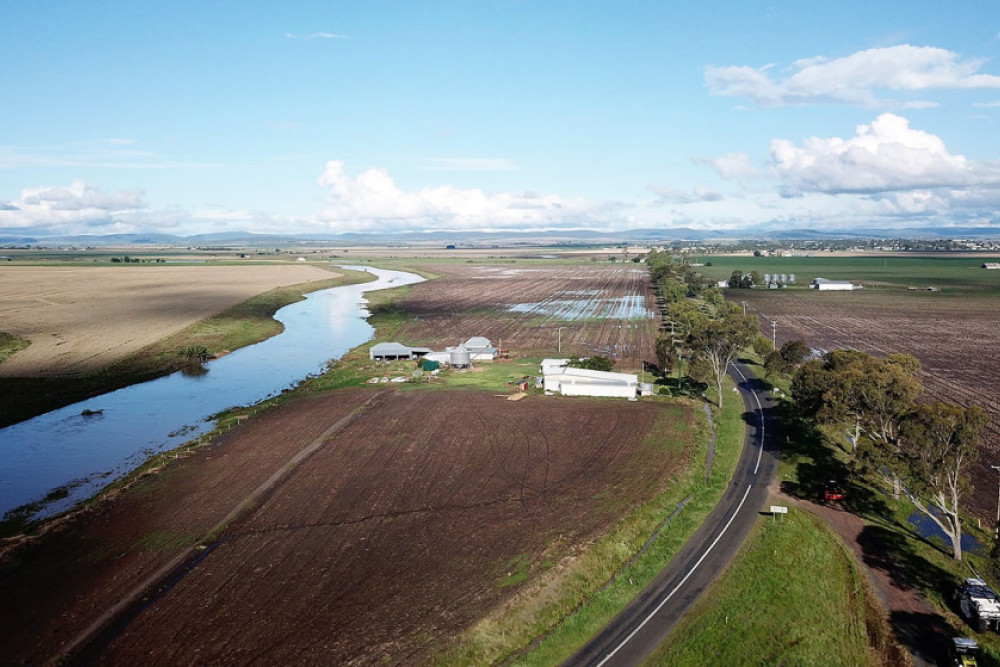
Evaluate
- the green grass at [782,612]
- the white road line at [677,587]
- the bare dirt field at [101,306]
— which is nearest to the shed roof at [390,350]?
the bare dirt field at [101,306]

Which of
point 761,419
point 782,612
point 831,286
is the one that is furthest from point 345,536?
point 831,286

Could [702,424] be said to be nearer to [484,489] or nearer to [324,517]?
[484,489]

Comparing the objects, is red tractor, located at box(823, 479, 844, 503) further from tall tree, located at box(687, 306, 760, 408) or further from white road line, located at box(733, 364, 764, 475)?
tall tree, located at box(687, 306, 760, 408)

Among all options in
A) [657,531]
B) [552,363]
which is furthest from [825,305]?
[657,531]

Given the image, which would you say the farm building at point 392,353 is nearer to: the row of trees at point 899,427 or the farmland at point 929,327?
the row of trees at point 899,427

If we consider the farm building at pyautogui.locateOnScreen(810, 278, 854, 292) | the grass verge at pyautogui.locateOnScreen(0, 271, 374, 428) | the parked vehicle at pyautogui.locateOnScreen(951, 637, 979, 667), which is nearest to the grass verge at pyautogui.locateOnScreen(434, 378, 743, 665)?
the parked vehicle at pyautogui.locateOnScreen(951, 637, 979, 667)
